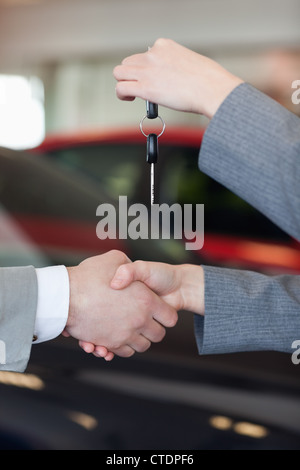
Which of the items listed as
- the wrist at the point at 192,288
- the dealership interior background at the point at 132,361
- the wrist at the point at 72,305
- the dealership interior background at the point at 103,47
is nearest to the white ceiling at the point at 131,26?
the dealership interior background at the point at 103,47

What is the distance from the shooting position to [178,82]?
39.8 inches

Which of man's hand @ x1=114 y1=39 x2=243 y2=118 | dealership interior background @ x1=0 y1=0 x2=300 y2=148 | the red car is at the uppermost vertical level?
dealership interior background @ x1=0 y1=0 x2=300 y2=148

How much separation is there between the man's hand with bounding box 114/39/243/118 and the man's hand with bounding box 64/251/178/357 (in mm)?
313

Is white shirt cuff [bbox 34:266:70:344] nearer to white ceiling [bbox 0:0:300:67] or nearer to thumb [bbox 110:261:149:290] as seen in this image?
thumb [bbox 110:261:149:290]

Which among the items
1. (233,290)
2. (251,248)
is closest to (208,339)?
(233,290)

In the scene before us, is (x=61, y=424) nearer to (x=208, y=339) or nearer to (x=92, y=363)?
(x=92, y=363)

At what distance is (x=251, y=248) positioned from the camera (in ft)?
8.52

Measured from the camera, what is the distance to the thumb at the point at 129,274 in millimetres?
1130

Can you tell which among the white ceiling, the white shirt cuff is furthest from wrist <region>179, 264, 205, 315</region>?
the white ceiling

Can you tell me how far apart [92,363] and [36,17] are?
8.56 metres

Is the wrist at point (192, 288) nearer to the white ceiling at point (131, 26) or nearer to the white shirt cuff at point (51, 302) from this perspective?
the white shirt cuff at point (51, 302)

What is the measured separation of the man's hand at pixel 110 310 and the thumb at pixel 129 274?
1cm

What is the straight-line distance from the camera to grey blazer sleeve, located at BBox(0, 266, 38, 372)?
1026 mm

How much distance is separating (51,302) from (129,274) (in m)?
0.14
